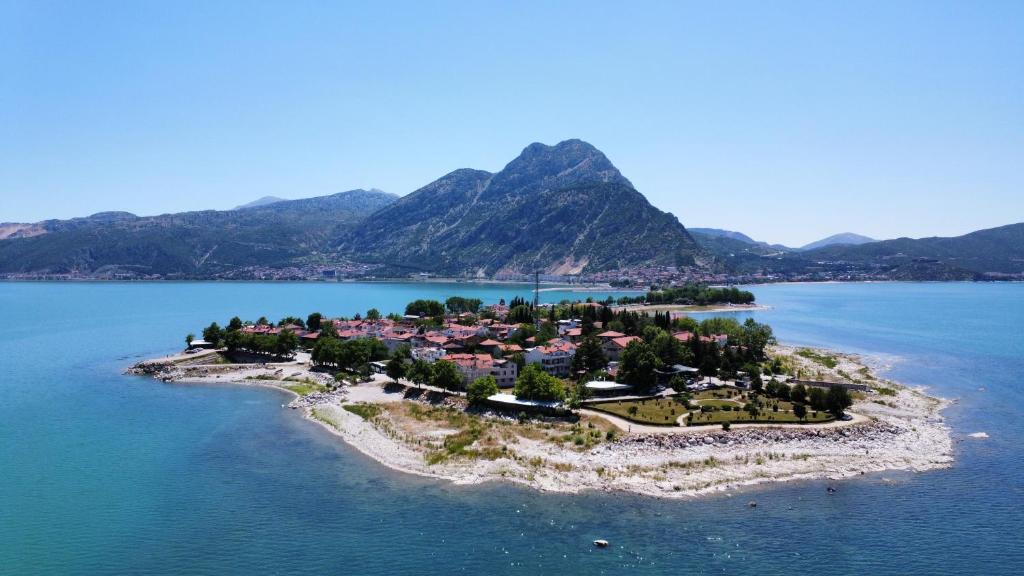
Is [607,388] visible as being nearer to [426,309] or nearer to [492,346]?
[492,346]

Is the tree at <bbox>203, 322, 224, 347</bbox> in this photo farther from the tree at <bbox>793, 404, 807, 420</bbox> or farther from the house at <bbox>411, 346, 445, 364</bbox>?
the tree at <bbox>793, 404, 807, 420</bbox>

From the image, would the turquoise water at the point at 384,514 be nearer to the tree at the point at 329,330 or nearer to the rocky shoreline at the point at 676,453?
the rocky shoreline at the point at 676,453

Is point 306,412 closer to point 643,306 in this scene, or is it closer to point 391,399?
point 391,399

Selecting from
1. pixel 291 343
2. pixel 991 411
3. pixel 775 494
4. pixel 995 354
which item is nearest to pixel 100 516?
pixel 775 494

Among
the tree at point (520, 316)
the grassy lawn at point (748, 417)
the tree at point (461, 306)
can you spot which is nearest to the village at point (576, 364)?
the grassy lawn at point (748, 417)

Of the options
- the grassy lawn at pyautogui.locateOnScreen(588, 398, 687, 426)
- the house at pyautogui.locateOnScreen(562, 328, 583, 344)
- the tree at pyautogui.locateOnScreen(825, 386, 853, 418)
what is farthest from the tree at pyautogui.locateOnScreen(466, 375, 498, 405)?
the house at pyautogui.locateOnScreen(562, 328, 583, 344)

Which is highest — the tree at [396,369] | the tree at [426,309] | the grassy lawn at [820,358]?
the tree at [426,309]
